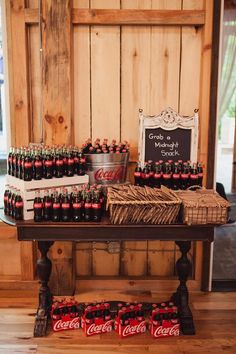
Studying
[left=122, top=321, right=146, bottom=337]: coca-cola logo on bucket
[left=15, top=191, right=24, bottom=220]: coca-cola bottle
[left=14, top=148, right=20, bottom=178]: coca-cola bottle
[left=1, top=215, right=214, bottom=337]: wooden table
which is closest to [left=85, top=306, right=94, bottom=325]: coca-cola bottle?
[left=122, top=321, right=146, bottom=337]: coca-cola logo on bucket

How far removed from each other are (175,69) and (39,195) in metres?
1.36

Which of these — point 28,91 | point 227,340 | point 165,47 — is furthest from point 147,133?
point 227,340

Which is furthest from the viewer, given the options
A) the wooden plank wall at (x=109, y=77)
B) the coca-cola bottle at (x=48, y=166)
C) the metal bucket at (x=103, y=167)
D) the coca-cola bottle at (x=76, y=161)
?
the wooden plank wall at (x=109, y=77)

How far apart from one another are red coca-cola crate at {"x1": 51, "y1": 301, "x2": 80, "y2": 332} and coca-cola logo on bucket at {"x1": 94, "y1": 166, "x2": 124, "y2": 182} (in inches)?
32.4

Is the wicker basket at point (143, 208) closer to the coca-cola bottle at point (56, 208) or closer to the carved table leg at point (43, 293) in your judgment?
the coca-cola bottle at point (56, 208)

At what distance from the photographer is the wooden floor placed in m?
2.61

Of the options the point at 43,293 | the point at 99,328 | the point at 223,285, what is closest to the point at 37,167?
the point at 43,293

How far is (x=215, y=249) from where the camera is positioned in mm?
4281

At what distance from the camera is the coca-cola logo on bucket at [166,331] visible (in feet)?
8.93

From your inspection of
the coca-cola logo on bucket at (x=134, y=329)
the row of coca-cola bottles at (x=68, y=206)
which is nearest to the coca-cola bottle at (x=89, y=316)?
the coca-cola logo on bucket at (x=134, y=329)

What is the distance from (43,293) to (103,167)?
0.90 m

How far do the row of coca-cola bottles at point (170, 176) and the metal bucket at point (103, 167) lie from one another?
0.14 metres

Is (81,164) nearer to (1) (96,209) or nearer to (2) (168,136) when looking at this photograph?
(1) (96,209)

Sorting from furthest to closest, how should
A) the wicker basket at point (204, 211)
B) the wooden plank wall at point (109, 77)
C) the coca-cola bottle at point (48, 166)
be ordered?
the wooden plank wall at point (109, 77), the coca-cola bottle at point (48, 166), the wicker basket at point (204, 211)
